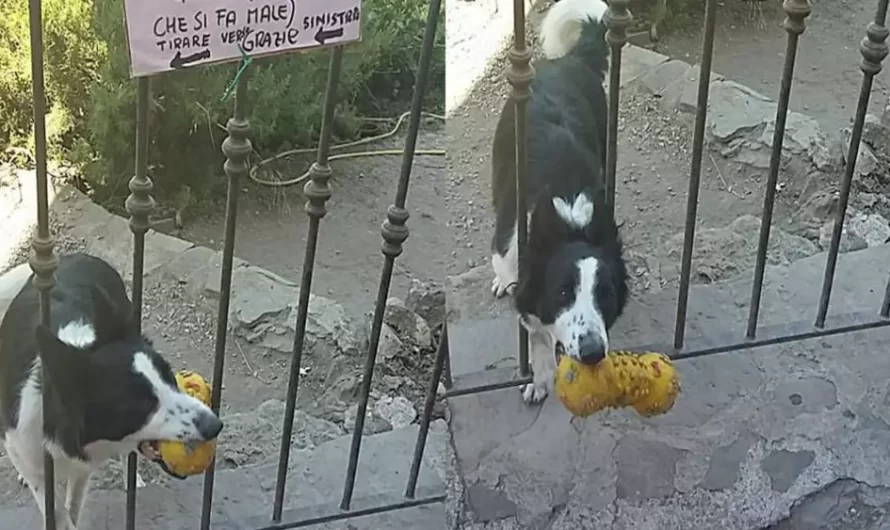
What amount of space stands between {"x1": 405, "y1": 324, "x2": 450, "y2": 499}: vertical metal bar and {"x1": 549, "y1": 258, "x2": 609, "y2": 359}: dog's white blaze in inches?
8.8

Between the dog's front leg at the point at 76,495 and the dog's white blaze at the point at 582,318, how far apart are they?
3.13 feet

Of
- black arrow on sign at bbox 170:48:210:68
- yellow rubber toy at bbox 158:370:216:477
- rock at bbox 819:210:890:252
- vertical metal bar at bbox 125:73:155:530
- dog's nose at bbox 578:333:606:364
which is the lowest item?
rock at bbox 819:210:890:252

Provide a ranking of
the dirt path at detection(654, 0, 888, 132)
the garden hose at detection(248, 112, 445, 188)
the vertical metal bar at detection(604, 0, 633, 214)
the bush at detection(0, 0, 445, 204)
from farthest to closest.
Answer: the dirt path at detection(654, 0, 888, 132), the garden hose at detection(248, 112, 445, 188), the bush at detection(0, 0, 445, 204), the vertical metal bar at detection(604, 0, 633, 214)

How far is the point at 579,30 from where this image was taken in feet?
10.4

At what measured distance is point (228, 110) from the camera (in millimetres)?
3885

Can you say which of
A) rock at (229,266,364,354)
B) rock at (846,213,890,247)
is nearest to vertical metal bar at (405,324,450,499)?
rock at (229,266,364,354)

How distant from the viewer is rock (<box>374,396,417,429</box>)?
298 centimetres

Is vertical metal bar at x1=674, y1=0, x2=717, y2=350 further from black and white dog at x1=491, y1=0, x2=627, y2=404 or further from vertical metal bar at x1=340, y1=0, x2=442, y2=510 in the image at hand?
vertical metal bar at x1=340, y1=0, x2=442, y2=510

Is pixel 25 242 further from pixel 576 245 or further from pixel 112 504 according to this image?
pixel 576 245

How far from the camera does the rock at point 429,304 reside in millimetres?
3289

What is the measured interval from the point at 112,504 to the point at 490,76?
5.52 feet

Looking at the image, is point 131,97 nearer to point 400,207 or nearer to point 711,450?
point 400,207

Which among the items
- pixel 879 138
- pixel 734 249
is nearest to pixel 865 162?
pixel 879 138

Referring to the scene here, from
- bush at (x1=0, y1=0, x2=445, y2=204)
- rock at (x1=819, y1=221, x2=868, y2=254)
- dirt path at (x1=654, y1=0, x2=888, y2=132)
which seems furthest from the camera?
dirt path at (x1=654, y1=0, x2=888, y2=132)
